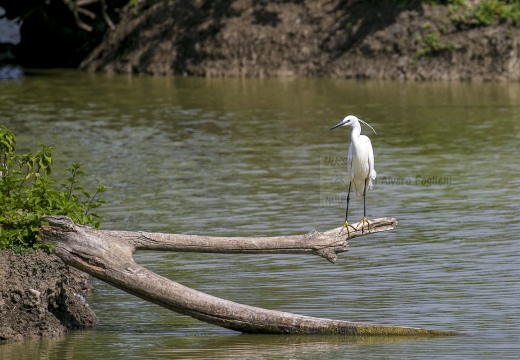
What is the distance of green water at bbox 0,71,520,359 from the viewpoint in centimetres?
874

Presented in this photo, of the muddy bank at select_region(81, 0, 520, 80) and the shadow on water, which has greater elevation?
the muddy bank at select_region(81, 0, 520, 80)

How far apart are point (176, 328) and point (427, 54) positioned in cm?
2292

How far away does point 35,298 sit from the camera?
8766 mm

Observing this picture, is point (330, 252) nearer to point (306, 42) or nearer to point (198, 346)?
point (198, 346)

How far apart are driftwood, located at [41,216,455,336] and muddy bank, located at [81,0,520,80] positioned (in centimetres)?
2214

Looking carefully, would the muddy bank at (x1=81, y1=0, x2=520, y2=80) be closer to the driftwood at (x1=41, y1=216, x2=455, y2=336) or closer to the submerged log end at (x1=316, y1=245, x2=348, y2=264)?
the submerged log end at (x1=316, y1=245, x2=348, y2=264)

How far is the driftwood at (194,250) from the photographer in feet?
28.0

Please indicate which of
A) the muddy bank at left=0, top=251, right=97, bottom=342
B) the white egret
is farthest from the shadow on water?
the white egret

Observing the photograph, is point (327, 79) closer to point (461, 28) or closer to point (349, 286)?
point (461, 28)

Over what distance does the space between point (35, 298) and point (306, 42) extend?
25.0 metres

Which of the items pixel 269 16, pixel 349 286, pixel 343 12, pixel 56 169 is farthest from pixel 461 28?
pixel 349 286

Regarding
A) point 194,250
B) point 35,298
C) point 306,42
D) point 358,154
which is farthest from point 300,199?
point 306,42

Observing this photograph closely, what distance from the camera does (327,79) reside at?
31.6 metres

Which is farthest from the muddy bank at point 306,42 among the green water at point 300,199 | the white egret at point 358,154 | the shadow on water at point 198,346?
the shadow on water at point 198,346
